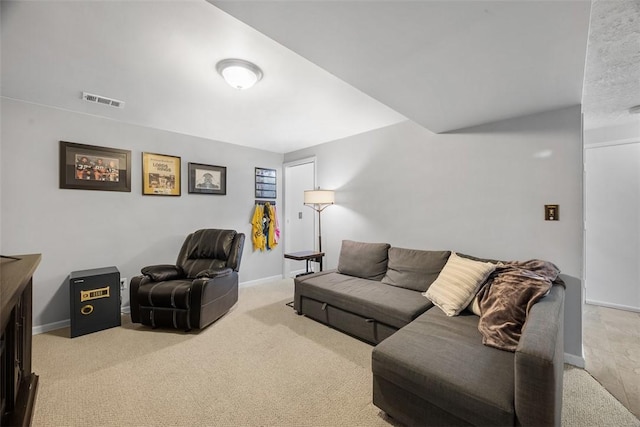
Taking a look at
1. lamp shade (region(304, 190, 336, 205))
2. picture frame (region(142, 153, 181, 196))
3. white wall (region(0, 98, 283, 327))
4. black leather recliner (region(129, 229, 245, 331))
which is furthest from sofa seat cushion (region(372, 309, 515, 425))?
picture frame (region(142, 153, 181, 196))

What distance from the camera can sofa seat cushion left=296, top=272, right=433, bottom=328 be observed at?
7.10ft

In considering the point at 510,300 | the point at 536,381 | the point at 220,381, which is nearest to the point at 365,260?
the point at 510,300

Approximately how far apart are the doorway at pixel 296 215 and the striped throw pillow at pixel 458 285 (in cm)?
267

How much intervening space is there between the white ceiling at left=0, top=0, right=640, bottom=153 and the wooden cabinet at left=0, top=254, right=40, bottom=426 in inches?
54.2

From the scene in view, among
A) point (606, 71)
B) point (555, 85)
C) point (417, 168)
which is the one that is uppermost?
point (606, 71)

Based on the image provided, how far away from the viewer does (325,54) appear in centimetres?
145

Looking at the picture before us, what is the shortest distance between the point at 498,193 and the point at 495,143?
489 millimetres

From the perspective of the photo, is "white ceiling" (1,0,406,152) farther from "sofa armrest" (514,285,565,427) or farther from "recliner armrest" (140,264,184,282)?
"sofa armrest" (514,285,565,427)

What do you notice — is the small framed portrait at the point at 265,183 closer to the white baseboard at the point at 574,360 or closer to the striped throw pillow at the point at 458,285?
the striped throw pillow at the point at 458,285

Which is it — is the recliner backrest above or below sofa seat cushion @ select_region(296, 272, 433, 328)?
above

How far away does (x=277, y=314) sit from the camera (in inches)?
120

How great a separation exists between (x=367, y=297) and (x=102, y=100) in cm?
324

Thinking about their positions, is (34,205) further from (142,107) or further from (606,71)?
(606,71)

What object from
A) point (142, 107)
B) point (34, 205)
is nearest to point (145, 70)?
point (142, 107)
